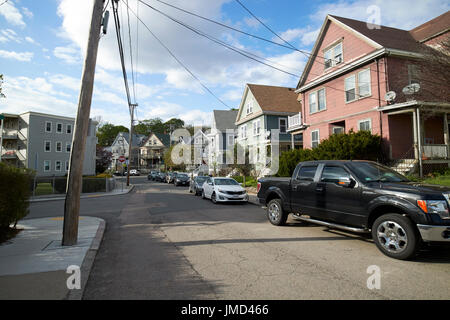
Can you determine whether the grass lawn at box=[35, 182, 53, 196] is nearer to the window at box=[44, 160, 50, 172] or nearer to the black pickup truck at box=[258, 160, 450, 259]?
the black pickup truck at box=[258, 160, 450, 259]

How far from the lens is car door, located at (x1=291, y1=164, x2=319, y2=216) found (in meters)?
7.13

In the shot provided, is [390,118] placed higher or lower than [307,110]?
lower

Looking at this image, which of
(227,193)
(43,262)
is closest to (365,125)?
(227,193)

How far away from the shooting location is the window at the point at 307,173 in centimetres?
733

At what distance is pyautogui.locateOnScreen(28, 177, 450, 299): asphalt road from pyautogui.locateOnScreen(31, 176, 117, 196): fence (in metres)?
17.3

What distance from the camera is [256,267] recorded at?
4754mm

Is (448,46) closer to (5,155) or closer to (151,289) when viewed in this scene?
(151,289)

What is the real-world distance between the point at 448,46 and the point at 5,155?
5117 centimetres

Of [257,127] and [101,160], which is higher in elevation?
[257,127]

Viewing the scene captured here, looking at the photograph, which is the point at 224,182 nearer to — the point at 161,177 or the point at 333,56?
the point at 333,56

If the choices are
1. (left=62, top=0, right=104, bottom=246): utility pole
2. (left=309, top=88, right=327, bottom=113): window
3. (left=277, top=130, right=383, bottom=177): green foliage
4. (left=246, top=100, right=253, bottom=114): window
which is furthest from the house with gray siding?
(left=62, top=0, right=104, bottom=246): utility pole

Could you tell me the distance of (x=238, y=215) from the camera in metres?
10.6

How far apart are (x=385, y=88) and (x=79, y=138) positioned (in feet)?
53.9
